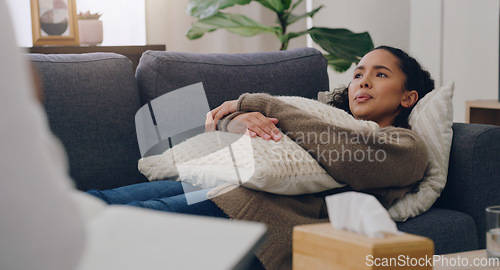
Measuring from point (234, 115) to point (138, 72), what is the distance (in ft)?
1.53

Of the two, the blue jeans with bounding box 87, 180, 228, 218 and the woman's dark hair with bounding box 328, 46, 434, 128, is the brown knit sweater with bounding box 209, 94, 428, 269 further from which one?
the woman's dark hair with bounding box 328, 46, 434, 128

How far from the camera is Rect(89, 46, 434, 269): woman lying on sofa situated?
3.79ft

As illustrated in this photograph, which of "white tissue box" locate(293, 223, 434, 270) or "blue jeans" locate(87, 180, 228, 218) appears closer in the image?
"white tissue box" locate(293, 223, 434, 270)

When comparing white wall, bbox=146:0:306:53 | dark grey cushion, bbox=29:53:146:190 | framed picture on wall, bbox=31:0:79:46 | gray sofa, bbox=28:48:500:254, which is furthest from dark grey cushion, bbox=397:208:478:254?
white wall, bbox=146:0:306:53

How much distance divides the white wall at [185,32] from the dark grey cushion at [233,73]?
147cm

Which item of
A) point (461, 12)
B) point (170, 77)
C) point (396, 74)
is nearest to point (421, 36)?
point (461, 12)

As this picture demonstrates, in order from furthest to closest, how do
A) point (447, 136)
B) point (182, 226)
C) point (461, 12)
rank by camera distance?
1. point (461, 12)
2. point (447, 136)
3. point (182, 226)

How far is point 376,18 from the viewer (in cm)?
324

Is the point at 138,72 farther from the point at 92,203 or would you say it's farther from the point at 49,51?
the point at 92,203

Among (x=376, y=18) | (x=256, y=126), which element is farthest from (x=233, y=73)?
(x=376, y=18)

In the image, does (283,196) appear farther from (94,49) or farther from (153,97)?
(94,49)

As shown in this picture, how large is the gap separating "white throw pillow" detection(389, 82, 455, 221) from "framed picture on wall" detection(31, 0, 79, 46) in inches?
72.1

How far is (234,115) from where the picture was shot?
4.53 ft

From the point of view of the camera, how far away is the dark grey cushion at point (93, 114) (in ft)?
4.70
